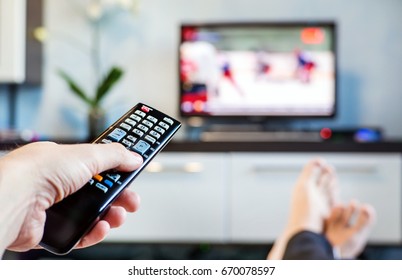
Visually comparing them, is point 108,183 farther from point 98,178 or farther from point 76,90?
point 76,90

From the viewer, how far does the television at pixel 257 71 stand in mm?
1604

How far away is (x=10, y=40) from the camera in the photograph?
5.18 ft

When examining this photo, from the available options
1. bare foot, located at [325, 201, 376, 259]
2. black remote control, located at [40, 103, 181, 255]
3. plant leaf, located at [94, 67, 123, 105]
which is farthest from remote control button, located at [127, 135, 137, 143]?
plant leaf, located at [94, 67, 123, 105]

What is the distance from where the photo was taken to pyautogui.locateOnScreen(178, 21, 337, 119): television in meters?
1.60

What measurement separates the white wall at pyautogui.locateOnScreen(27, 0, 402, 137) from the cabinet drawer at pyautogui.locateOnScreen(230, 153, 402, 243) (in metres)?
0.31

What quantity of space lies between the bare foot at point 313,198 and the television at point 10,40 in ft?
2.77

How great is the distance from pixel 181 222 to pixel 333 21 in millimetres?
722

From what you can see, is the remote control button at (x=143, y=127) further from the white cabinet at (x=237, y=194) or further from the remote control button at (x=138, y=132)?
the white cabinet at (x=237, y=194)

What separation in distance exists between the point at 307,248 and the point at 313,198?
52 centimetres

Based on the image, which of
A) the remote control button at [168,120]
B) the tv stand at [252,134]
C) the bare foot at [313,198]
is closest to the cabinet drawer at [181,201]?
the tv stand at [252,134]

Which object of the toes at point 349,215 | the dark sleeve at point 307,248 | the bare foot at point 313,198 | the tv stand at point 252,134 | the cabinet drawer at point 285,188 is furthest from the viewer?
the tv stand at point 252,134

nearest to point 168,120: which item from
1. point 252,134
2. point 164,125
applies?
point 164,125

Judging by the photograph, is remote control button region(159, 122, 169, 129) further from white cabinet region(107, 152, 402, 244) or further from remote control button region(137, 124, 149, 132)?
white cabinet region(107, 152, 402, 244)
